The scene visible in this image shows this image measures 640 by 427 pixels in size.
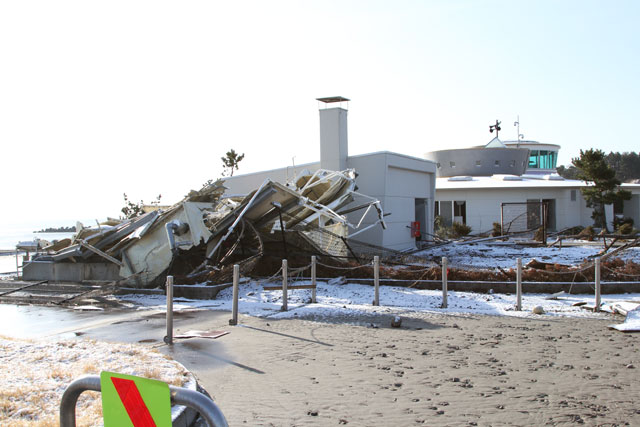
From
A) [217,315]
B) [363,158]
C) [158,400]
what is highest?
[363,158]

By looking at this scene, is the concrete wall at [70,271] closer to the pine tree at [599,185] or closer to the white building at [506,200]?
the white building at [506,200]

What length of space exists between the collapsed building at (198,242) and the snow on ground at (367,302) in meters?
1.39

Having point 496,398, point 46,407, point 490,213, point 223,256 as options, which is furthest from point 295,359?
point 490,213

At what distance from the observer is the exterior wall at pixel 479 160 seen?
47.2 m

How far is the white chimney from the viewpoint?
23469 millimetres

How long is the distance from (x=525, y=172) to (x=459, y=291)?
40390 millimetres

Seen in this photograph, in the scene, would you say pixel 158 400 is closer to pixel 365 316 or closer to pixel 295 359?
pixel 295 359

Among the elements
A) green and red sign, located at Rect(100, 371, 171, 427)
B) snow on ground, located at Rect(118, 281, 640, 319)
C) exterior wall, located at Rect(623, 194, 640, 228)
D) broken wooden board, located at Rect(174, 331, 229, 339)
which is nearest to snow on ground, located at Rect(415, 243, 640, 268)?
snow on ground, located at Rect(118, 281, 640, 319)

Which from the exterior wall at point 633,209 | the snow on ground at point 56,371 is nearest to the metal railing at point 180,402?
the snow on ground at point 56,371

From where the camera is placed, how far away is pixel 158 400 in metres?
2.73

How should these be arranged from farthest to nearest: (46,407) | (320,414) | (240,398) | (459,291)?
(459,291) → (240,398) → (320,414) → (46,407)

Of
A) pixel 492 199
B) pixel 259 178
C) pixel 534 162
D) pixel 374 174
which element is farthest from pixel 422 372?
pixel 534 162

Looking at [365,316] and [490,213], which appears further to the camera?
[490,213]

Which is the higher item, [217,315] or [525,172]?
[525,172]
